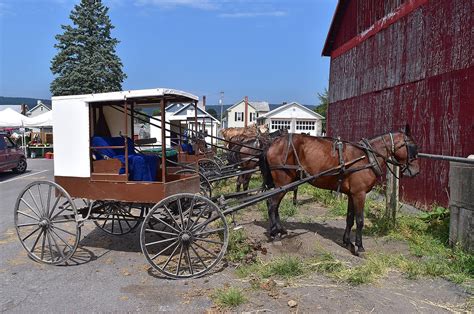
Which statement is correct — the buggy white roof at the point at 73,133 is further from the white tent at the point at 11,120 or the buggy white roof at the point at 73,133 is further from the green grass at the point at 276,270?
the white tent at the point at 11,120

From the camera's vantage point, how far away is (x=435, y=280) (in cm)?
507

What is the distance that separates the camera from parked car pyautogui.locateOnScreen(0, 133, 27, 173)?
16688mm

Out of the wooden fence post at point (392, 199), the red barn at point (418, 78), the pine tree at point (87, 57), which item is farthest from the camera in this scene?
the pine tree at point (87, 57)

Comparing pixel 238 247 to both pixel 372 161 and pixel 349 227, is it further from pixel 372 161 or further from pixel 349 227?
pixel 372 161

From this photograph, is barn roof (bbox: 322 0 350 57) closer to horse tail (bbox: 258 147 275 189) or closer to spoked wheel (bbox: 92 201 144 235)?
horse tail (bbox: 258 147 275 189)

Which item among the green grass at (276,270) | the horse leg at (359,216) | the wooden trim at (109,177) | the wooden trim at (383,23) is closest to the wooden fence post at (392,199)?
the horse leg at (359,216)

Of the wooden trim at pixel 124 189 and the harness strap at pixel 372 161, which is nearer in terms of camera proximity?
the wooden trim at pixel 124 189

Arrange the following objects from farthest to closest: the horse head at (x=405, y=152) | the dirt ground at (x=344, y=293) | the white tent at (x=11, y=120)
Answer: the white tent at (x=11, y=120) → the horse head at (x=405, y=152) → the dirt ground at (x=344, y=293)

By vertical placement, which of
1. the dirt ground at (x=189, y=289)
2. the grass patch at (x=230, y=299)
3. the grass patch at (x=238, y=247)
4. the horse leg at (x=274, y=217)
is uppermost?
the horse leg at (x=274, y=217)

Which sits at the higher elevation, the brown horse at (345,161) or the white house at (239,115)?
the white house at (239,115)

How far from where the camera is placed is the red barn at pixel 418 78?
8.56 meters

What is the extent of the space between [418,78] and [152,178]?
767 cm

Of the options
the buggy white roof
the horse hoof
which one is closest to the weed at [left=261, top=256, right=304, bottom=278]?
the horse hoof

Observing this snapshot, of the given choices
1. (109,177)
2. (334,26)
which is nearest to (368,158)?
(109,177)
